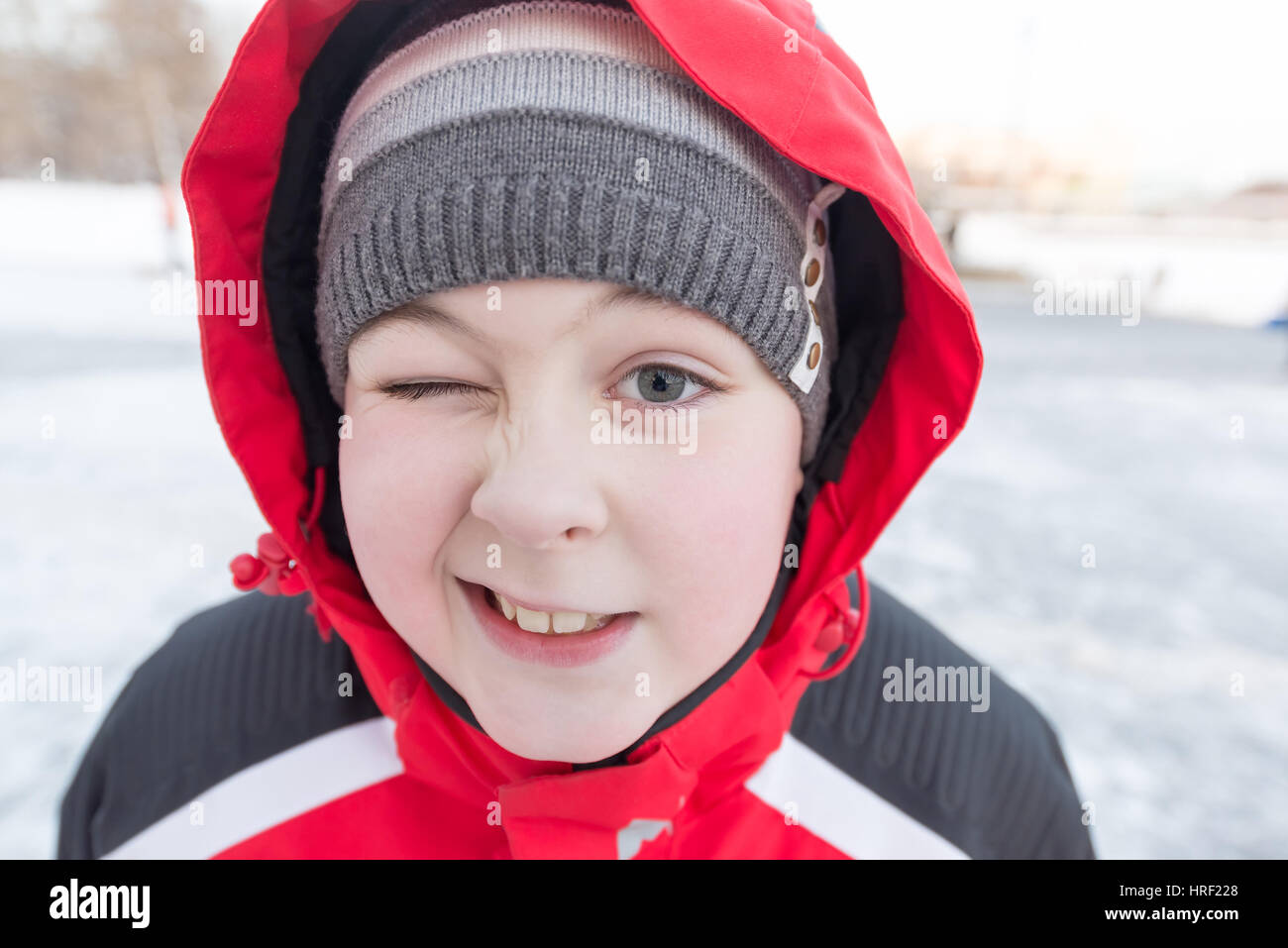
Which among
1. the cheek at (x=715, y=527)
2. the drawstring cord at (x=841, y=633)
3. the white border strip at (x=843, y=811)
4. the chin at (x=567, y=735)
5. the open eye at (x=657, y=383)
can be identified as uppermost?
the open eye at (x=657, y=383)

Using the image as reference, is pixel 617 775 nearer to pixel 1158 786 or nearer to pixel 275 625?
pixel 275 625

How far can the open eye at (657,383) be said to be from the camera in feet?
2.10

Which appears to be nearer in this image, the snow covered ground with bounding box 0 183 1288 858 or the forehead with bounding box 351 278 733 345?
the forehead with bounding box 351 278 733 345

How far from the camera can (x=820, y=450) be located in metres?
0.88

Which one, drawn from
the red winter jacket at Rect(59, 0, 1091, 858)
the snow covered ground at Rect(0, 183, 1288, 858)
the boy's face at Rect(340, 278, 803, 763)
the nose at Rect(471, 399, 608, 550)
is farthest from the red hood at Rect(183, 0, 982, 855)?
the snow covered ground at Rect(0, 183, 1288, 858)

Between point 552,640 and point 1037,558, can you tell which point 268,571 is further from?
point 1037,558

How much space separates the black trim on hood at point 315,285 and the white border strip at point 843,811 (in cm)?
21

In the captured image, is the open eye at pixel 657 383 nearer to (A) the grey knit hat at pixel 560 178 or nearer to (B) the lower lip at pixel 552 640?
(A) the grey knit hat at pixel 560 178

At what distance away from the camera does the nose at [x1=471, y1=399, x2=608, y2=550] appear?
0.59 m

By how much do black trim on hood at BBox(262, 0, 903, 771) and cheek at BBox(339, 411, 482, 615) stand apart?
16 cm

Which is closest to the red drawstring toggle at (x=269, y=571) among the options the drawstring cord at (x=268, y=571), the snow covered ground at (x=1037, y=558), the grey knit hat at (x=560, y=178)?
the drawstring cord at (x=268, y=571)

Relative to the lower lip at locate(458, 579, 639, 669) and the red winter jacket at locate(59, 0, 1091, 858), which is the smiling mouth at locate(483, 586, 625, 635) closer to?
the lower lip at locate(458, 579, 639, 669)

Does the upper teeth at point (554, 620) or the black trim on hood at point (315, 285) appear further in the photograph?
the black trim on hood at point (315, 285)

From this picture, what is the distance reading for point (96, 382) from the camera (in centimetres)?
455
